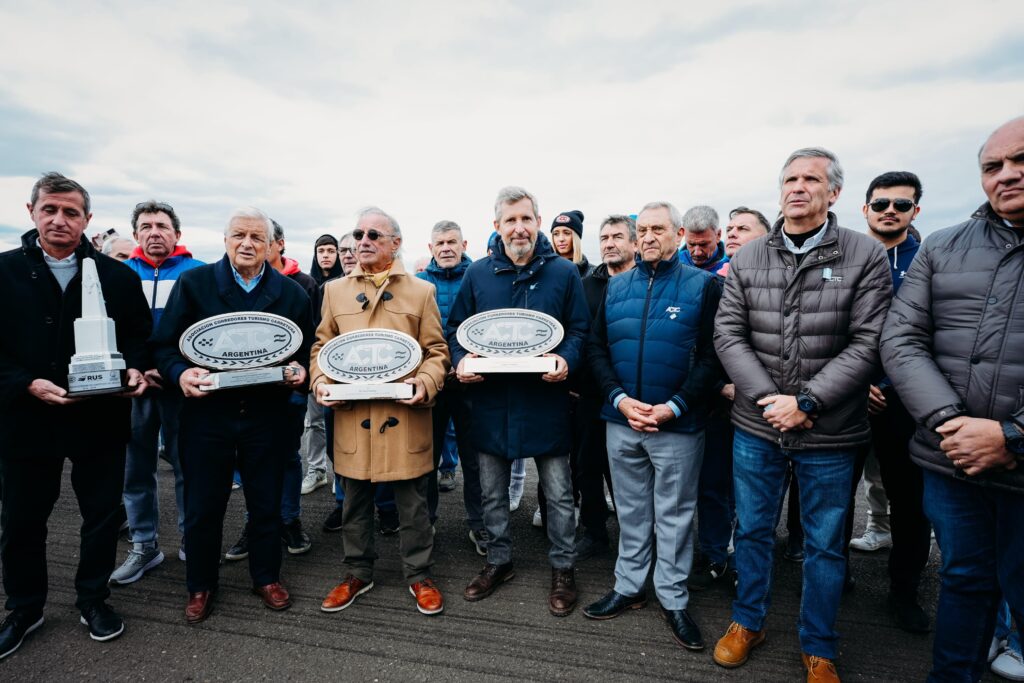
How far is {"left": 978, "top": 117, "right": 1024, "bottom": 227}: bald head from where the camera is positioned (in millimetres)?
2102

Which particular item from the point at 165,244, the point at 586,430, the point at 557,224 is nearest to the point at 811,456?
the point at 586,430

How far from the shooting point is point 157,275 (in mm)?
4184

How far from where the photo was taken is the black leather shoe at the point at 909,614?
123 inches

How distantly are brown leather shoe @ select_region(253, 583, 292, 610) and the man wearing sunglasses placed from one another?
3.64 m

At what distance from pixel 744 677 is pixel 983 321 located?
2.13m

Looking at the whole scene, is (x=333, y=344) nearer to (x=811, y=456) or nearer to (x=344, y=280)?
(x=344, y=280)

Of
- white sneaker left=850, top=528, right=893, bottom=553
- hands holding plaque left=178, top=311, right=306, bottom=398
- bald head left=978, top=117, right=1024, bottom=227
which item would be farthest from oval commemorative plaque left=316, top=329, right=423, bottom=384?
white sneaker left=850, top=528, right=893, bottom=553

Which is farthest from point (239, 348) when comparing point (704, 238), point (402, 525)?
point (704, 238)

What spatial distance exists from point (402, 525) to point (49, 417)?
222 centimetres

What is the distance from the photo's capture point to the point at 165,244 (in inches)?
164

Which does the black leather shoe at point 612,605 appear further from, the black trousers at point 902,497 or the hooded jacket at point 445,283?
the hooded jacket at point 445,283

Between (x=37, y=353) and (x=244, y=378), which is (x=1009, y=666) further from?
(x=37, y=353)

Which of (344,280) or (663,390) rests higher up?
(344,280)

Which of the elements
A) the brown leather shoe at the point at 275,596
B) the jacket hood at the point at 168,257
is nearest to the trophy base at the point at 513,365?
the brown leather shoe at the point at 275,596
